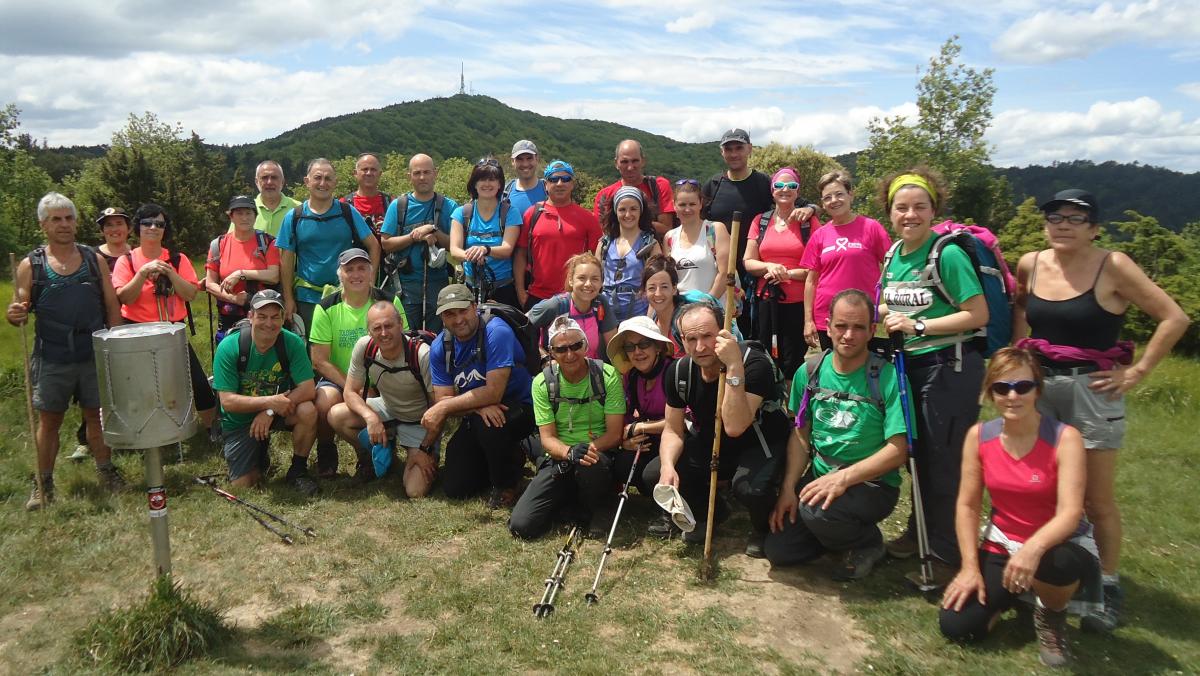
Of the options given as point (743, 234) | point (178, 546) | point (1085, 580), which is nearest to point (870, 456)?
point (1085, 580)

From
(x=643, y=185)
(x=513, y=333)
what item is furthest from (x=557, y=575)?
(x=643, y=185)

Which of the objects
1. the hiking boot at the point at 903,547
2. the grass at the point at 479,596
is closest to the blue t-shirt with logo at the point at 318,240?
the grass at the point at 479,596

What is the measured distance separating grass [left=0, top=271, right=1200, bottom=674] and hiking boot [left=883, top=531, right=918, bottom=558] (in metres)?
0.17

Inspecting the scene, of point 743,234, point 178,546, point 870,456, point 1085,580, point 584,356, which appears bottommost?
point 178,546

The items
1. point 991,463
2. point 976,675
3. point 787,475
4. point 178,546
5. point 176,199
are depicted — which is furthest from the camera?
point 176,199

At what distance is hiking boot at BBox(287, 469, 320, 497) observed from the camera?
673 cm

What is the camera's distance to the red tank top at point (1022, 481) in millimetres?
3980

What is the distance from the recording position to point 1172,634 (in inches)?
167

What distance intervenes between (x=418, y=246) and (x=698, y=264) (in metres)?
3.13

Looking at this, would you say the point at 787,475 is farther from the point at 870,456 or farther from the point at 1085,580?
the point at 1085,580

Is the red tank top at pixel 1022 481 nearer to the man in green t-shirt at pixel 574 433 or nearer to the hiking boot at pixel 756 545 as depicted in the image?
the hiking boot at pixel 756 545

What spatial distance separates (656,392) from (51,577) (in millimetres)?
4428

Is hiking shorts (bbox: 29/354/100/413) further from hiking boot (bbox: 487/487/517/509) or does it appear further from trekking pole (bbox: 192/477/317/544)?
hiking boot (bbox: 487/487/517/509)

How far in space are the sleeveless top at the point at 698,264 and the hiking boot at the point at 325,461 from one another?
3611 mm
